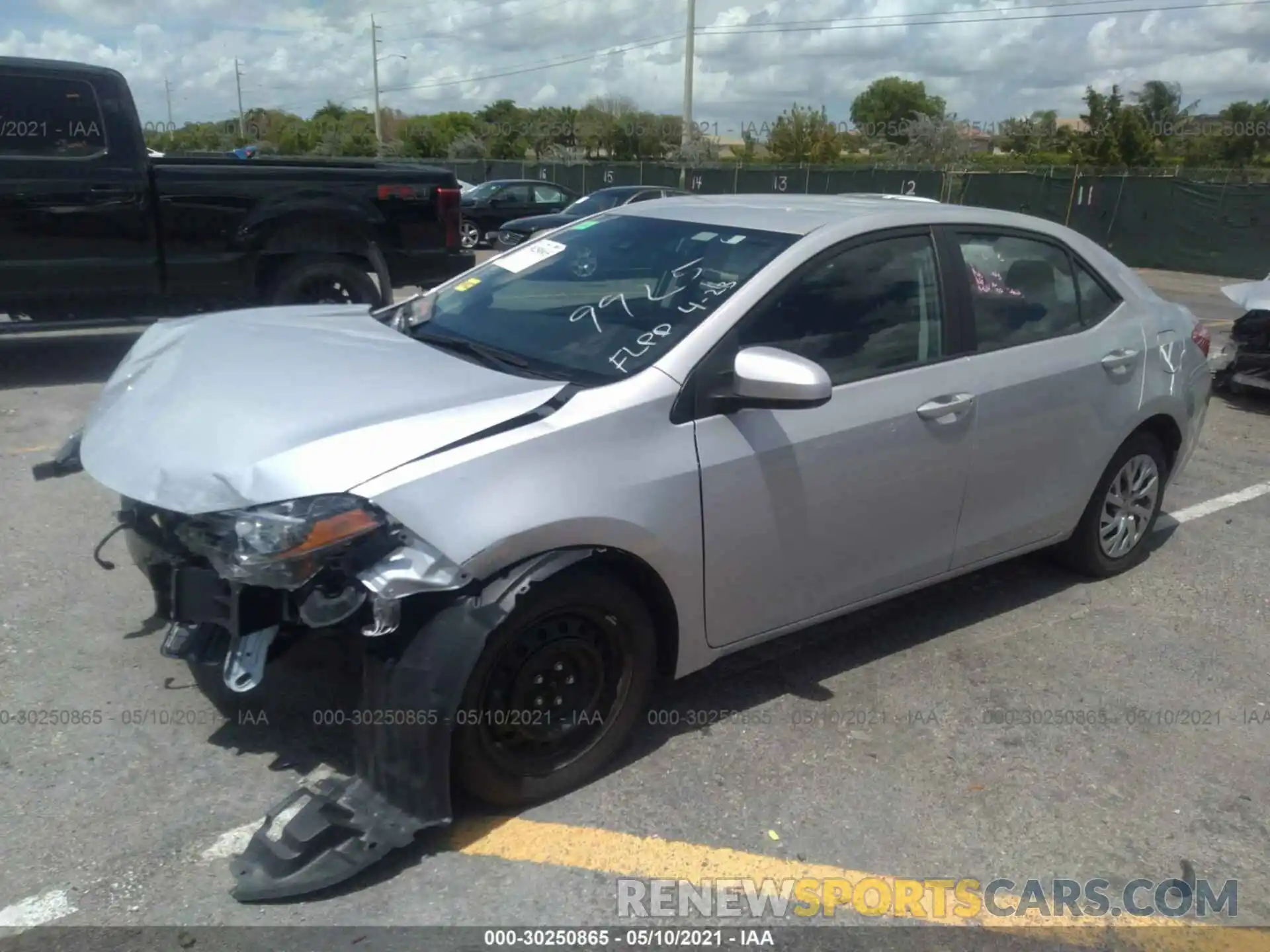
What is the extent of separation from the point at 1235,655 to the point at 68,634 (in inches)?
184

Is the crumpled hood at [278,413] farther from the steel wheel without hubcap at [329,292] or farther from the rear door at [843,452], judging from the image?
the steel wheel without hubcap at [329,292]

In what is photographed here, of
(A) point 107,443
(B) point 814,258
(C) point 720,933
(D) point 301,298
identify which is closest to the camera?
(C) point 720,933

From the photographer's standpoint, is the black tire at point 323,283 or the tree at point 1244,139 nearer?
the black tire at point 323,283

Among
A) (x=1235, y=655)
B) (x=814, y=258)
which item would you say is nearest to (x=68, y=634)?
(x=814, y=258)

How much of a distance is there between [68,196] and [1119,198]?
23.1m

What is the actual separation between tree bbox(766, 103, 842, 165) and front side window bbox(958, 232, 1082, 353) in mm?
46529

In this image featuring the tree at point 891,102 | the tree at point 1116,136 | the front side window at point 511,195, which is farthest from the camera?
the tree at point 891,102

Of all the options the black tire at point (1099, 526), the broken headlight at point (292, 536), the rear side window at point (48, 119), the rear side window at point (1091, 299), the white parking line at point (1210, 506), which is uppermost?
the rear side window at point (48, 119)

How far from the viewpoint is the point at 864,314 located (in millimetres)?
3869

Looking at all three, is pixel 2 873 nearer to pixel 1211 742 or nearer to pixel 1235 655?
pixel 1211 742

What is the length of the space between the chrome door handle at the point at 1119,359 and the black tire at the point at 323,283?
18.5 feet

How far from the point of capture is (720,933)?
9.37ft

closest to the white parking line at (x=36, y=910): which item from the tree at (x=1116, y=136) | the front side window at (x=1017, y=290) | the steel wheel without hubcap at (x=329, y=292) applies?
the front side window at (x=1017, y=290)

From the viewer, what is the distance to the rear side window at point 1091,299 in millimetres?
4695
